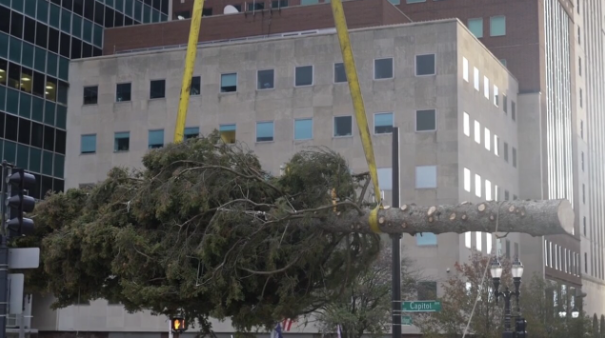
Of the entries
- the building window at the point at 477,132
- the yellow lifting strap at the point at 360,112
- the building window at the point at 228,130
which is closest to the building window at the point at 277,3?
the building window at the point at 228,130

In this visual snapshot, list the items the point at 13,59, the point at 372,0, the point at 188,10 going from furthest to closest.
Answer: the point at 188,10 < the point at 372,0 < the point at 13,59

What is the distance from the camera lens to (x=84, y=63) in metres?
71.2

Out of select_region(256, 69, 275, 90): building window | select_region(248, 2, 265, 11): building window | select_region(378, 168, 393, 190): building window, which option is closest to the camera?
select_region(378, 168, 393, 190): building window

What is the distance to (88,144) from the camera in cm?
7094

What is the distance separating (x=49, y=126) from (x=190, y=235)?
166 ft

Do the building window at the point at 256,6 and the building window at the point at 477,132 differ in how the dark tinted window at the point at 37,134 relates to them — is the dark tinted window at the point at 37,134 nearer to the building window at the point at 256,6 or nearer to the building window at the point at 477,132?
the building window at the point at 256,6

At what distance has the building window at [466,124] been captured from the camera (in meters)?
63.5

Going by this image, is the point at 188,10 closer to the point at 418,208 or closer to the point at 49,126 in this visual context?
the point at 49,126

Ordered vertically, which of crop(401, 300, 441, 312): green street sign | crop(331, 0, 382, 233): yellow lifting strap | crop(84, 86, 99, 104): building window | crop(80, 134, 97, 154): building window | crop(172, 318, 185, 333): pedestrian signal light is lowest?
crop(172, 318, 185, 333): pedestrian signal light

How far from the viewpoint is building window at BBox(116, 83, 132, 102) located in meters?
70.6

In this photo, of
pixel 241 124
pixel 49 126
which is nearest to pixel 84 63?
pixel 49 126

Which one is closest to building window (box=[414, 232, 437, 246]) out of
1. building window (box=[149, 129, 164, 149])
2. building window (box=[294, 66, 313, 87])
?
building window (box=[294, 66, 313, 87])

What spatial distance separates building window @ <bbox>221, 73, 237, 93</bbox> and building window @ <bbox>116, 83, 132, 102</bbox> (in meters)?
6.98

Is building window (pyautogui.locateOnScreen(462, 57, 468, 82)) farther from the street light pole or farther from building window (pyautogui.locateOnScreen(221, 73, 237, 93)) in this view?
the street light pole
